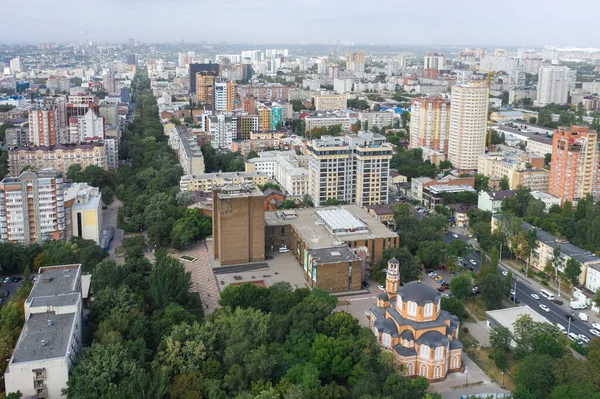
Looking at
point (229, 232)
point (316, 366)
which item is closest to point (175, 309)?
point (316, 366)

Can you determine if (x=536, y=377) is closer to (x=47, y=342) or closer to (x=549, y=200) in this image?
(x=47, y=342)

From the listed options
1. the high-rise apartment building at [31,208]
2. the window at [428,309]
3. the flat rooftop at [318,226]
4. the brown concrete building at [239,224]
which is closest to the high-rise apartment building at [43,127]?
the high-rise apartment building at [31,208]

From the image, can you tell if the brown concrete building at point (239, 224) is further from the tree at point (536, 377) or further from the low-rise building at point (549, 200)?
the low-rise building at point (549, 200)

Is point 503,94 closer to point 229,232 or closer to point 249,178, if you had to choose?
point 249,178

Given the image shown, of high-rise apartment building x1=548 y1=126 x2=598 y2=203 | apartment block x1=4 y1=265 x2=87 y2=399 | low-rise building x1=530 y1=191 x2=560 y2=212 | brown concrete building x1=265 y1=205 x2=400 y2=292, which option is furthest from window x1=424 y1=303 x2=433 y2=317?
high-rise apartment building x1=548 y1=126 x2=598 y2=203

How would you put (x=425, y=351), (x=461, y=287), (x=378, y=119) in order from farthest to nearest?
(x=378, y=119) < (x=461, y=287) < (x=425, y=351)

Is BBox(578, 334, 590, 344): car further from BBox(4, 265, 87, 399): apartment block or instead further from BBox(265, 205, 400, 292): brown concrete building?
BBox(4, 265, 87, 399): apartment block

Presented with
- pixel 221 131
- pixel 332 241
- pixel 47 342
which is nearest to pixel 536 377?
pixel 332 241
